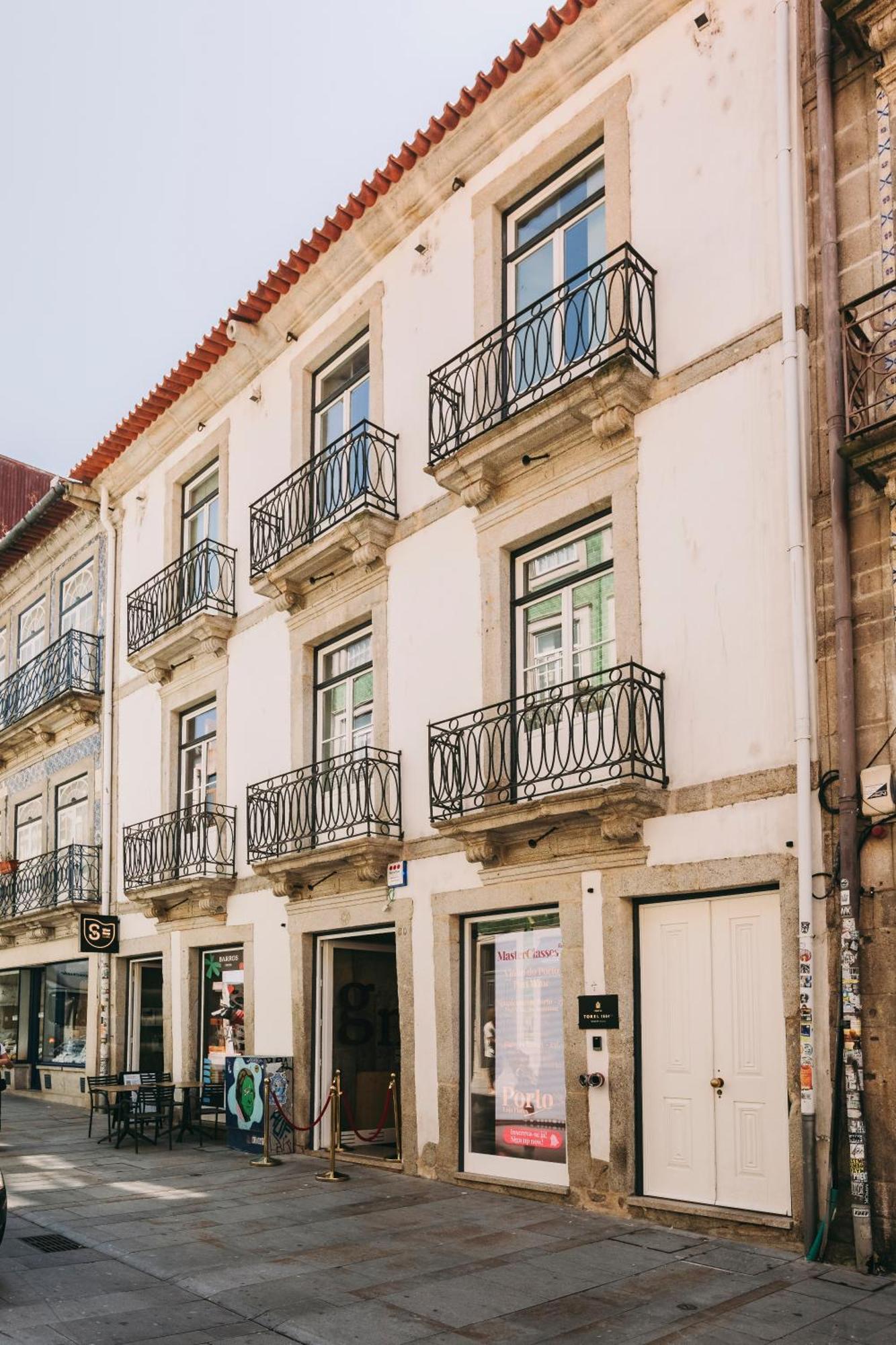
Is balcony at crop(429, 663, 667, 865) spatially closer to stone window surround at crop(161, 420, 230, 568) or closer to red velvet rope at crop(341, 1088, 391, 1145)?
red velvet rope at crop(341, 1088, 391, 1145)

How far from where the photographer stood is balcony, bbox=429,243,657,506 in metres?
9.30

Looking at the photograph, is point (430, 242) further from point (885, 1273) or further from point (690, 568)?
point (885, 1273)

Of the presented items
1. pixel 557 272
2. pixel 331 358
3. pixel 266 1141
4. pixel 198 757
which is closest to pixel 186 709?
pixel 198 757

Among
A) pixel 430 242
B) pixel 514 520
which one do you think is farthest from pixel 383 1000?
Result: pixel 430 242

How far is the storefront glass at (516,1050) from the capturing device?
9656 millimetres

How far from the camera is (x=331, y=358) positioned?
44.6 ft

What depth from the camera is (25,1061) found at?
→ 19.6 metres

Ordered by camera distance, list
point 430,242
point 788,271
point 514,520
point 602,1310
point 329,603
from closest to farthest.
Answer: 1. point 602,1310
2. point 788,271
3. point 514,520
4. point 430,242
5. point 329,603

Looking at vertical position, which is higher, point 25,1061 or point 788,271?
point 788,271

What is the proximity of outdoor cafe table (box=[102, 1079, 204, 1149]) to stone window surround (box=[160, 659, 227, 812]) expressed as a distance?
9.26ft

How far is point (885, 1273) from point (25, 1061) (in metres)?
15.8

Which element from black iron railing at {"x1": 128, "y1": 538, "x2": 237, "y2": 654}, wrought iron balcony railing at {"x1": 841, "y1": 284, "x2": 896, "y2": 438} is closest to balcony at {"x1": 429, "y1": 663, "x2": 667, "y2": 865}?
wrought iron balcony railing at {"x1": 841, "y1": 284, "x2": 896, "y2": 438}

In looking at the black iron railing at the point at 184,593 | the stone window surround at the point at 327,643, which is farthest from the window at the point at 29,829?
the stone window surround at the point at 327,643

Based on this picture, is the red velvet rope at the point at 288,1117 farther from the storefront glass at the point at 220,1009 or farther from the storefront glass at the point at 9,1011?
the storefront glass at the point at 9,1011
